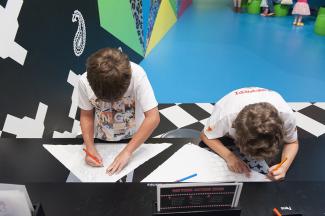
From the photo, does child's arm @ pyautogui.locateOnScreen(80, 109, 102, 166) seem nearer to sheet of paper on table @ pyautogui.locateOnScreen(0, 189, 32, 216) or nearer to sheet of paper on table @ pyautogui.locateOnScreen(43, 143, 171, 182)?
sheet of paper on table @ pyautogui.locateOnScreen(43, 143, 171, 182)

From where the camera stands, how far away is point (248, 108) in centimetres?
116

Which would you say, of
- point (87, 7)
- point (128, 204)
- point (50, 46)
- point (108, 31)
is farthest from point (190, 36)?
point (128, 204)

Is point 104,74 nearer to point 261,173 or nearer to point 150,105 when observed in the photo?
point 150,105

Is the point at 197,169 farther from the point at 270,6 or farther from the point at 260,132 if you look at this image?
the point at 270,6

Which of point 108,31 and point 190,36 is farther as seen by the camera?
point 190,36

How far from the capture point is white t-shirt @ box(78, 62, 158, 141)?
4.63 feet

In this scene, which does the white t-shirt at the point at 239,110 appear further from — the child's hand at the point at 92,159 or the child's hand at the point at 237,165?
the child's hand at the point at 92,159

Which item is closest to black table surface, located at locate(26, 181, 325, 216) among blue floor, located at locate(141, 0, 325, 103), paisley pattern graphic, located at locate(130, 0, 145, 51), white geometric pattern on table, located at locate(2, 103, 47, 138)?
white geometric pattern on table, located at locate(2, 103, 47, 138)

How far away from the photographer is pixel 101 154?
1.35 m

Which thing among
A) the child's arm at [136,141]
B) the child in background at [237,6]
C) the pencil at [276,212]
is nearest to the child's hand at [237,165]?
the pencil at [276,212]

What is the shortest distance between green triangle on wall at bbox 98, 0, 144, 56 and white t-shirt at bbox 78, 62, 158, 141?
56.4 inches

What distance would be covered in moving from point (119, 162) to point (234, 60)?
3.55m

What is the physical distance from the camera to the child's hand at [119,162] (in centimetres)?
124

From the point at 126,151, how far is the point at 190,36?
4403 mm
